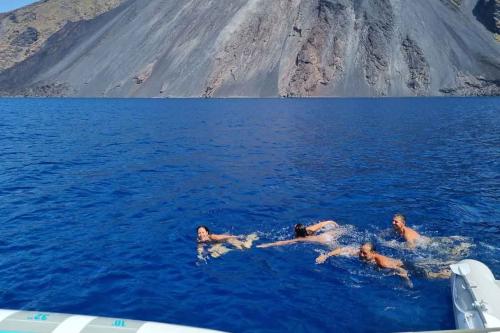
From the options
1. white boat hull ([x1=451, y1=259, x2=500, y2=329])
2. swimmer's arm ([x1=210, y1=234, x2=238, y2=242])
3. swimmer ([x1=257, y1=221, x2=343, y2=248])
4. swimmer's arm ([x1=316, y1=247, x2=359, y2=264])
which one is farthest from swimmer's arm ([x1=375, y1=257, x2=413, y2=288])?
swimmer's arm ([x1=210, y1=234, x2=238, y2=242])

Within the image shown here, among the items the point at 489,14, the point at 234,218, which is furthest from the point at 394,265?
the point at 489,14

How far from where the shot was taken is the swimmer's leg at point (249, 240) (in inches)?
559

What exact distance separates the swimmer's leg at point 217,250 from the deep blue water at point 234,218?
27cm

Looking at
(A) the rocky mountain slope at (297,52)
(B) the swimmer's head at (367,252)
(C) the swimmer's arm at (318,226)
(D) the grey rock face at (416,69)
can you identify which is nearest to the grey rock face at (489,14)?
(A) the rocky mountain slope at (297,52)

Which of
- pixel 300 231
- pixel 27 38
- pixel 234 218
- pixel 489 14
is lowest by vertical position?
pixel 234 218

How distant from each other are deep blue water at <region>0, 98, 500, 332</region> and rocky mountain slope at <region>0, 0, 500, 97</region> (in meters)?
68.2

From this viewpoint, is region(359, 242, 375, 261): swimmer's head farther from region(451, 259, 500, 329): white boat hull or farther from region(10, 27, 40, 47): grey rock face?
region(10, 27, 40, 47): grey rock face

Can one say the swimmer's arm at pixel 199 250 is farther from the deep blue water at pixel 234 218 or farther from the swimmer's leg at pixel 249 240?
the swimmer's leg at pixel 249 240

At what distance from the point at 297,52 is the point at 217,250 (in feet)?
329

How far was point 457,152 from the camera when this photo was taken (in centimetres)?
3067

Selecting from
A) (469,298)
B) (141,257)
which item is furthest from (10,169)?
(469,298)

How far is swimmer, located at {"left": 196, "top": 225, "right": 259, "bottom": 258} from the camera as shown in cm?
1375

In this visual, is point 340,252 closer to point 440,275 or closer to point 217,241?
point 440,275

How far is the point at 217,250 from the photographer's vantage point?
13.8 m
